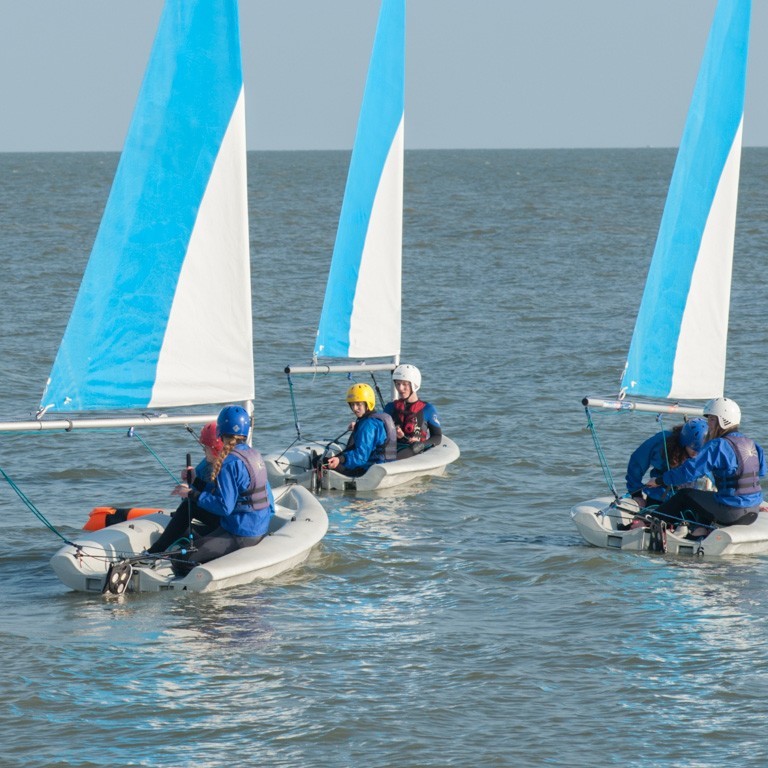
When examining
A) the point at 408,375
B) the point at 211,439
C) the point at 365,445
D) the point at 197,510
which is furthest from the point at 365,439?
the point at 211,439

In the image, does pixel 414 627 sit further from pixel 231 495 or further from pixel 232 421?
pixel 232 421

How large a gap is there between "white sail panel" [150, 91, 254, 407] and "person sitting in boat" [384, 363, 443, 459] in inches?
166

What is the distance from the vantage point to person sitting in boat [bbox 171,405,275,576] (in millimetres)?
9828

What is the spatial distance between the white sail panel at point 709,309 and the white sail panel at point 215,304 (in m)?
4.30

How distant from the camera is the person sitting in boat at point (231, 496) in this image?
9.83 m

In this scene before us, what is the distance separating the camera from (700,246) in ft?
Answer: 41.9

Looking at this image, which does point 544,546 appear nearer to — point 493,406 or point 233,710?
point 233,710

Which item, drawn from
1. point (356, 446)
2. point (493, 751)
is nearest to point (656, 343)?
point (356, 446)

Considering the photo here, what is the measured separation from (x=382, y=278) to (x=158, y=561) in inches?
268

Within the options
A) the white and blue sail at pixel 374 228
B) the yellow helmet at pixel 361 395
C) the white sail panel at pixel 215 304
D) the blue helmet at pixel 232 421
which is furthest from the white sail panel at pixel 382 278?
the blue helmet at pixel 232 421

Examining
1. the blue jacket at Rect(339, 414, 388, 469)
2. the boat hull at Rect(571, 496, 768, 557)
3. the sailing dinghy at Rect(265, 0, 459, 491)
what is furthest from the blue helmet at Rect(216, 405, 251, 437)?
the sailing dinghy at Rect(265, 0, 459, 491)

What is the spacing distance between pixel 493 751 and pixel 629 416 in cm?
1062

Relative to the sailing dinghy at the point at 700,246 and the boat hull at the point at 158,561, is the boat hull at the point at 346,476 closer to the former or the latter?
the sailing dinghy at the point at 700,246

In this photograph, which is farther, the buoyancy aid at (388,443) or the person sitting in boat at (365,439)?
the buoyancy aid at (388,443)
